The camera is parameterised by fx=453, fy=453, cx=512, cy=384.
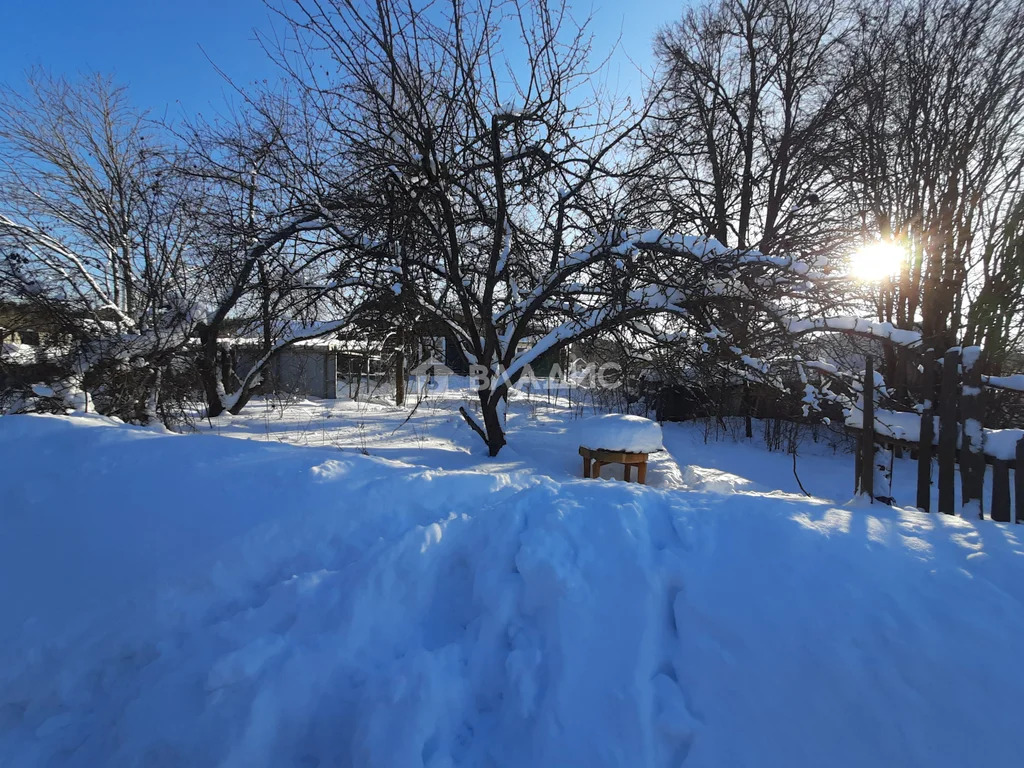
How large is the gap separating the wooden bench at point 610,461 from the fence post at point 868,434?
3.33 metres

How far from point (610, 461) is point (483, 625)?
5407 millimetres

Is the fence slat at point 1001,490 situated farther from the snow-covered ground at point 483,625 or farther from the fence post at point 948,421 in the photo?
the snow-covered ground at point 483,625

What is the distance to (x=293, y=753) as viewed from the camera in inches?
63.3

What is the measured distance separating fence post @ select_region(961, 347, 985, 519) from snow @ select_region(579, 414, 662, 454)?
3905 mm

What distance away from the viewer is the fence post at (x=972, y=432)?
11.3ft

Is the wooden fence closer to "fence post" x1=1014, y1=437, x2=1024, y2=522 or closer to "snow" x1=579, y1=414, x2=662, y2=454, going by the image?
"fence post" x1=1014, y1=437, x2=1024, y2=522

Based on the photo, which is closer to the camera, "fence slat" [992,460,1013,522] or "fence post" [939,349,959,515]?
"fence slat" [992,460,1013,522]

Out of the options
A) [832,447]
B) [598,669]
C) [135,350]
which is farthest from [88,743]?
[832,447]

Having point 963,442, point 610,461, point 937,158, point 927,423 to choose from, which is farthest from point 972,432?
point 937,158

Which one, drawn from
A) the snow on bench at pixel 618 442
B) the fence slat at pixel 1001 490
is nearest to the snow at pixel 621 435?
the snow on bench at pixel 618 442

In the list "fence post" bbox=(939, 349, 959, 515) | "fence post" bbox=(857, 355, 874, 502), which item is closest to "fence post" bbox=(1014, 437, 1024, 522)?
"fence post" bbox=(939, 349, 959, 515)

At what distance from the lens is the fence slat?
331 centimetres

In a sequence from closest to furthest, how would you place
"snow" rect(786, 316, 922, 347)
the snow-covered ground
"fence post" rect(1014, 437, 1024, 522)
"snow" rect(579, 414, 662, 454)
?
the snow-covered ground, "fence post" rect(1014, 437, 1024, 522), "snow" rect(786, 316, 922, 347), "snow" rect(579, 414, 662, 454)

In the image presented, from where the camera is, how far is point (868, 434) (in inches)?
152
